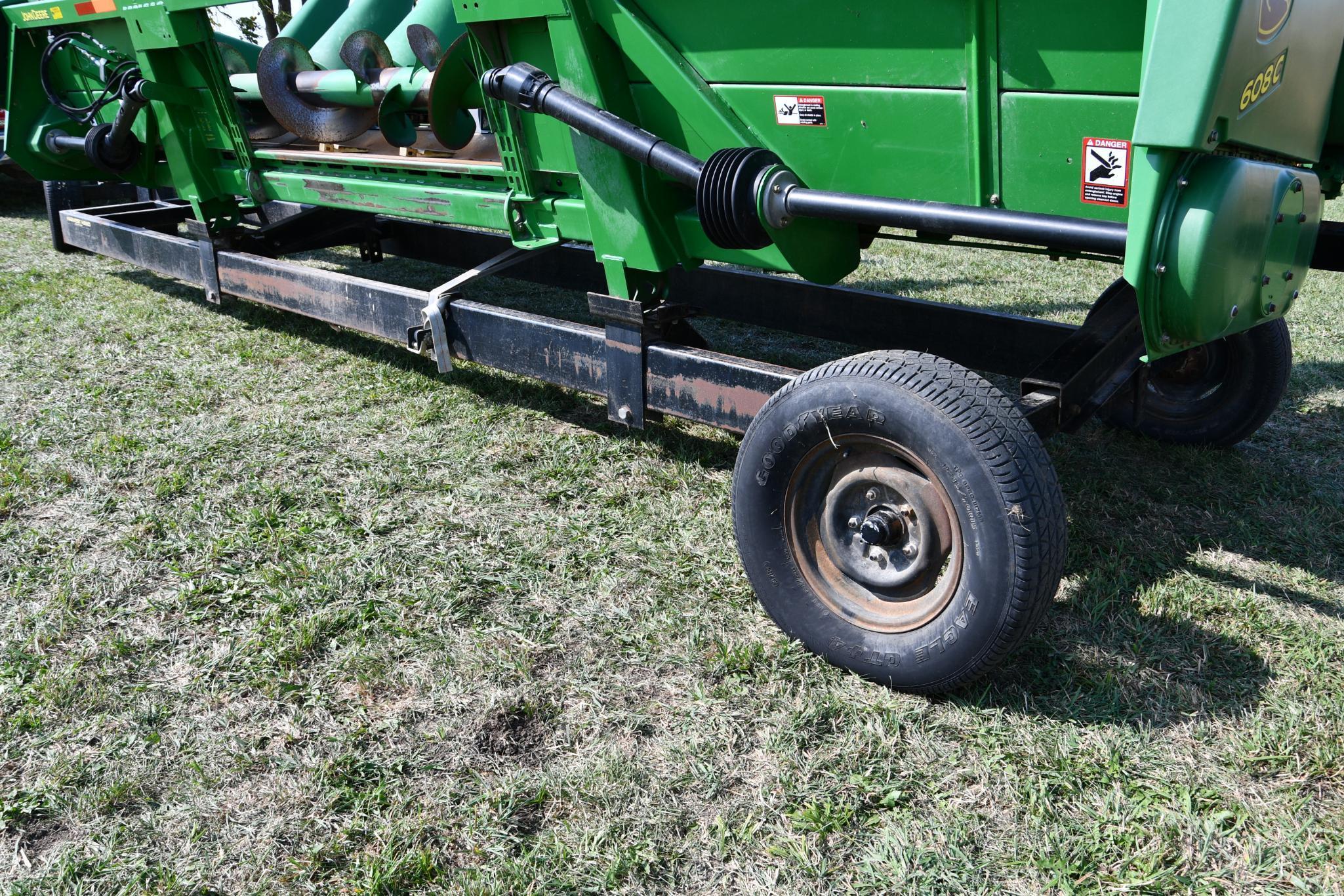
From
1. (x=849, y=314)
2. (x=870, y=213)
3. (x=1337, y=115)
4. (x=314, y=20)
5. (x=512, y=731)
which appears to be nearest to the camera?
(x=512, y=731)

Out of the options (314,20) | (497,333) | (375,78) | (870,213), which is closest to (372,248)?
(314,20)

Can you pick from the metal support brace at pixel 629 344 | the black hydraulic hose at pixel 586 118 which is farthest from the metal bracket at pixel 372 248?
the metal support brace at pixel 629 344

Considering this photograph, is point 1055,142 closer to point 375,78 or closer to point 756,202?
point 756,202

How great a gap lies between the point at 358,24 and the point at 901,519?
4082 mm

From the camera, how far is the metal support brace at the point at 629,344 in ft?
10.1

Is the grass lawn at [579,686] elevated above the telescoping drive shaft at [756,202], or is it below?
below

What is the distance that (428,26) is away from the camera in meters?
4.27

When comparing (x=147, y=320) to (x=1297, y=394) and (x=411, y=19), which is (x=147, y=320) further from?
(x=1297, y=394)

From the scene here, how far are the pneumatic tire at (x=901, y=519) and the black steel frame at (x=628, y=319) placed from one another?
0.36 meters

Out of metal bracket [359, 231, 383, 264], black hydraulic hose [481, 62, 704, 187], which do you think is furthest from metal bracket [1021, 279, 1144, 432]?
metal bracket [359, 231, 383, 264]

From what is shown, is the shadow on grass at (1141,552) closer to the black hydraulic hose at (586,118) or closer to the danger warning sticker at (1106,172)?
the danger warning sticker at (1106,172)

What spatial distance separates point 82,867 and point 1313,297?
22.2 ft

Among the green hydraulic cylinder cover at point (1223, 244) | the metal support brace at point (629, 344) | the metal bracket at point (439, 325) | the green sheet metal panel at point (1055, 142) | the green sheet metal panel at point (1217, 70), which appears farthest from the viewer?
the metal bracket at point (439, 325)

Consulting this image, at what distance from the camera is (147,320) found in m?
5.16
